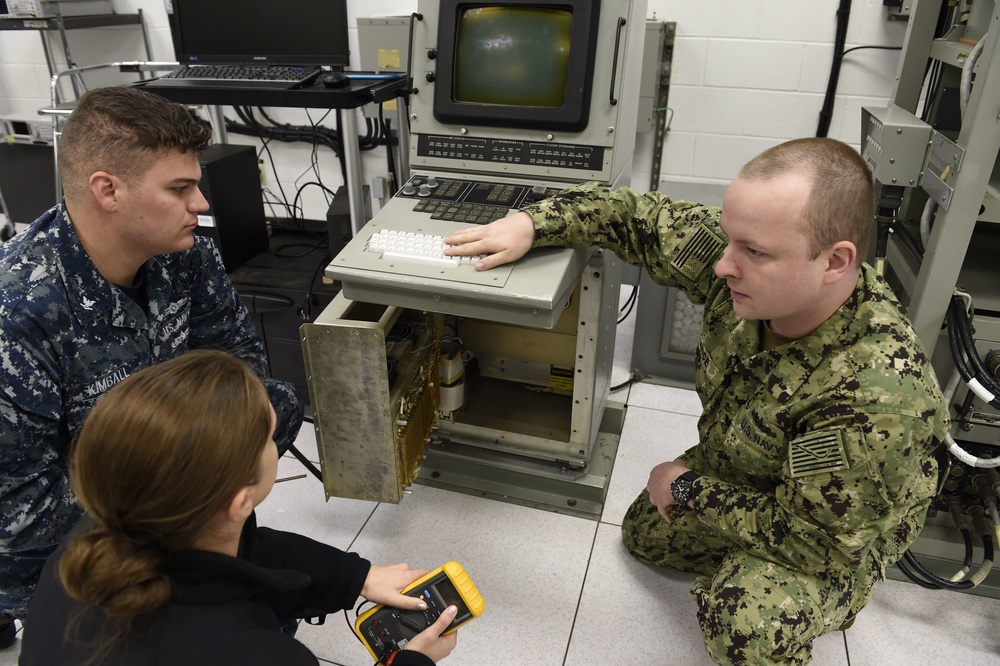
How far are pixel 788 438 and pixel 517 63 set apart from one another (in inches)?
40.5

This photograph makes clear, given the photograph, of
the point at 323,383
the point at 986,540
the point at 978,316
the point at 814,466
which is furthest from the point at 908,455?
the point at 323,383

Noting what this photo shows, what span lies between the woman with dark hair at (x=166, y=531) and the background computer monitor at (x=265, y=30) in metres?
1.69

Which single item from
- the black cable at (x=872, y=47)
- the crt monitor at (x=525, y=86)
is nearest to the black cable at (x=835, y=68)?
the black cable at (x=872, y=47)

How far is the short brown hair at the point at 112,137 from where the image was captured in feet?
3.68

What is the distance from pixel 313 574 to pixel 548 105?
1.14 meters

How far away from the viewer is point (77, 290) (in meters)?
1.15

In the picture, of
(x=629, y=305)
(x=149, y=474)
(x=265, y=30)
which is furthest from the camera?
(x=629, y=305)

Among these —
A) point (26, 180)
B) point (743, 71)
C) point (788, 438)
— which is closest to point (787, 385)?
point (788, 438)

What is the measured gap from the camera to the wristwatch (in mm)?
1343

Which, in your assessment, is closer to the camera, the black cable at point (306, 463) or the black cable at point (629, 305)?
the black cable at point (306, 463)

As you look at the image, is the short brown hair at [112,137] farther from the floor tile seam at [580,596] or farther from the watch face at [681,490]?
the floor tile seam at [580,596]

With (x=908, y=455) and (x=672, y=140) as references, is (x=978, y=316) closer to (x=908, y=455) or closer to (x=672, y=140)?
(x=908, y=455)

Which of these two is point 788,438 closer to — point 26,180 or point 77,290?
point 77,290

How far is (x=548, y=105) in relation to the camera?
157 centimetres
